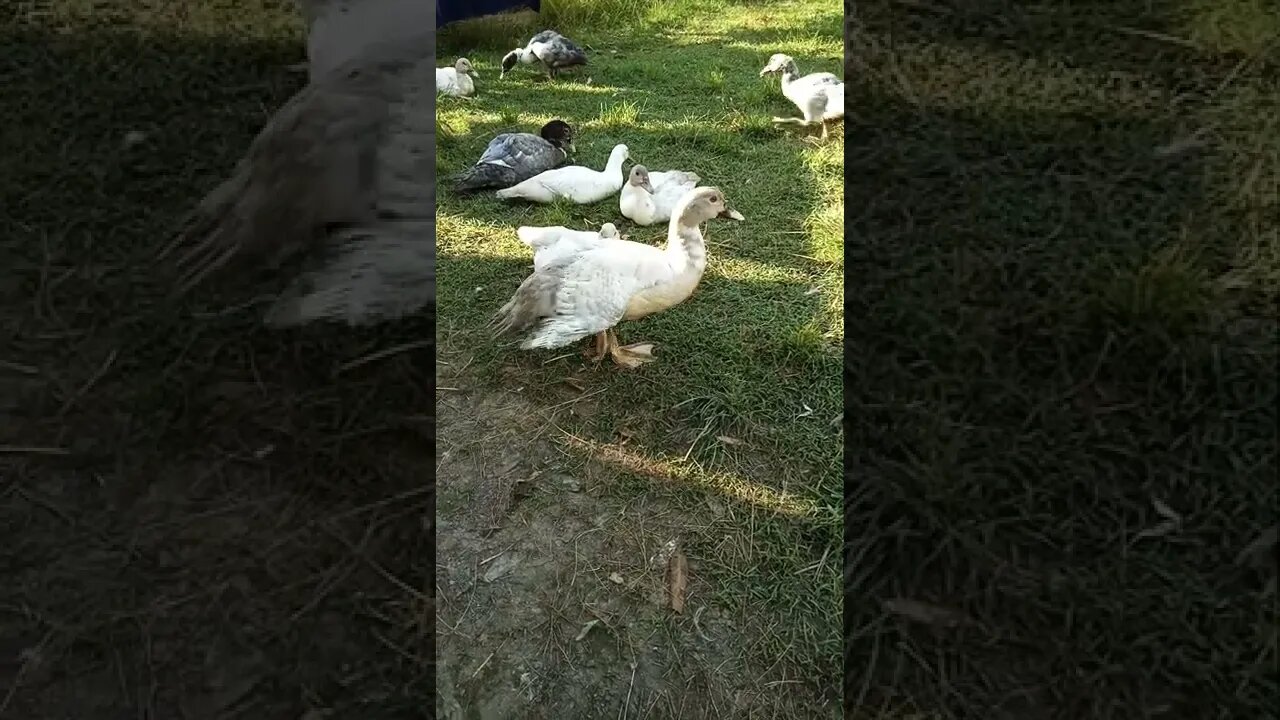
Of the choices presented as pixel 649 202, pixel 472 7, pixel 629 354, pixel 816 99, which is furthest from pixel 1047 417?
pixel 472 7

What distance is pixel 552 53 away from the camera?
3131mm

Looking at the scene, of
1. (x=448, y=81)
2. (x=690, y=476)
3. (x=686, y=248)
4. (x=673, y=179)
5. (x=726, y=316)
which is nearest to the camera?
(x=690, y=476)

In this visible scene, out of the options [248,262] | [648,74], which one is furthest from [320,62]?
[648,74]

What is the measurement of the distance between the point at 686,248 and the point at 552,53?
200 cm

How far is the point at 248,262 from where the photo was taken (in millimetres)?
764

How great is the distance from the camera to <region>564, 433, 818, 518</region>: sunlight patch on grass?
1.14 metres

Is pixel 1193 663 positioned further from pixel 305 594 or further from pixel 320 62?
pixel 320 62

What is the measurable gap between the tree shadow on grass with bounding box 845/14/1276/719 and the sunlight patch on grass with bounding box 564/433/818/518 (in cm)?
35

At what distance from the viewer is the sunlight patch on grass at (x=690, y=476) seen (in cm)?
114

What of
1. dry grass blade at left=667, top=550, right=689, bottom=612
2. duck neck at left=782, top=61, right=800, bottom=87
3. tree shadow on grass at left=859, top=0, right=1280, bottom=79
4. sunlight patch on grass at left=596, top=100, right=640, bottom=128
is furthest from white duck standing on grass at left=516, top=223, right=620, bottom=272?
duck neck at left=782, top=61, right=800, bottom=87

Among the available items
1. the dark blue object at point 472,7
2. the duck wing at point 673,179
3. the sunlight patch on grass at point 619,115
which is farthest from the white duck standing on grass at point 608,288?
the dark blue object at point 472,7

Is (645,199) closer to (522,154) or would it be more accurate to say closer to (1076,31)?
(522,154)

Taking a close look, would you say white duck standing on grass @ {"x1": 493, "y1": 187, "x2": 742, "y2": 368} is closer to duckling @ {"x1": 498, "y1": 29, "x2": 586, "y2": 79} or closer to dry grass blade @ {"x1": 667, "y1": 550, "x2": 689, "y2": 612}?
dry grass blade @ {"x1": 667, "y1": 550, "x2": 689, "y2": 612}

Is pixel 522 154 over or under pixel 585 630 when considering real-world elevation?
over
